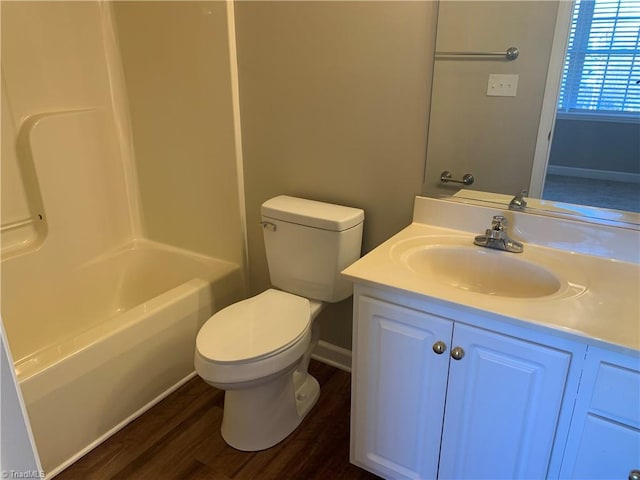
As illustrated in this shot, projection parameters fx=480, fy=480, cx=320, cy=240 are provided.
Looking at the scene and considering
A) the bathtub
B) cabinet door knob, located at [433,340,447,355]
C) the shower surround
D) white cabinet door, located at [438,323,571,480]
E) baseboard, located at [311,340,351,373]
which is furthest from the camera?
baseboard, located at [311,340,351,373]

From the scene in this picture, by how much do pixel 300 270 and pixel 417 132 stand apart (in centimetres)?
72

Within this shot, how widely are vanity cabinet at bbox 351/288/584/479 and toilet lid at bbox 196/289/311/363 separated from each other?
32 cm

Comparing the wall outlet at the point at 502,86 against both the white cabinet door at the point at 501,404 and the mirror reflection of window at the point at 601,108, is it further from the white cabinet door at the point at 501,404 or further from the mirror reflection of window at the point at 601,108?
the white cabinet door at the point at 501,404

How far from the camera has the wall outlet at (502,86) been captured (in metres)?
1.60

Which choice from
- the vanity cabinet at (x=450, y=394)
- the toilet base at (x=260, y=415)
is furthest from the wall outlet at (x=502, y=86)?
the toilet base at (x=260, y=415)

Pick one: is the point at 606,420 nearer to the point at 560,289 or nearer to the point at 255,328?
the point at 560,289

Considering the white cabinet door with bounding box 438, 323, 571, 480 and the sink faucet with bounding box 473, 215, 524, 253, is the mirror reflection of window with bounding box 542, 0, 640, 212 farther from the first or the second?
the white cabinet door with bounding box 438, 323, 571, 480

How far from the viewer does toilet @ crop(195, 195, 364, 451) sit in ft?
5.41

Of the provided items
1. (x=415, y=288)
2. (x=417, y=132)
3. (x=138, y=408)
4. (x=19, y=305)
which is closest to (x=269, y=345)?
(x=415, y=288)

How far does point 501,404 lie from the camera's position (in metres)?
1.29

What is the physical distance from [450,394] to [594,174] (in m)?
0.82

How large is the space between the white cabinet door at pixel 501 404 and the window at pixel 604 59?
0.81 metres

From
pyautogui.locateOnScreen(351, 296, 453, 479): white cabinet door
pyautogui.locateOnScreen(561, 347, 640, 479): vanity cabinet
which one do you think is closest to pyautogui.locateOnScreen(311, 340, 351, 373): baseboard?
pyautogui.locateOnScreen(351, 296, 453, 479): white cabinet door

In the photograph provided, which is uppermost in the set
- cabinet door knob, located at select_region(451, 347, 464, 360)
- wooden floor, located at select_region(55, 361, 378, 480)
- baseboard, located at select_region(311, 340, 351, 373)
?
cabinet door knob, located at select_region(451, 347, 464, 360)
